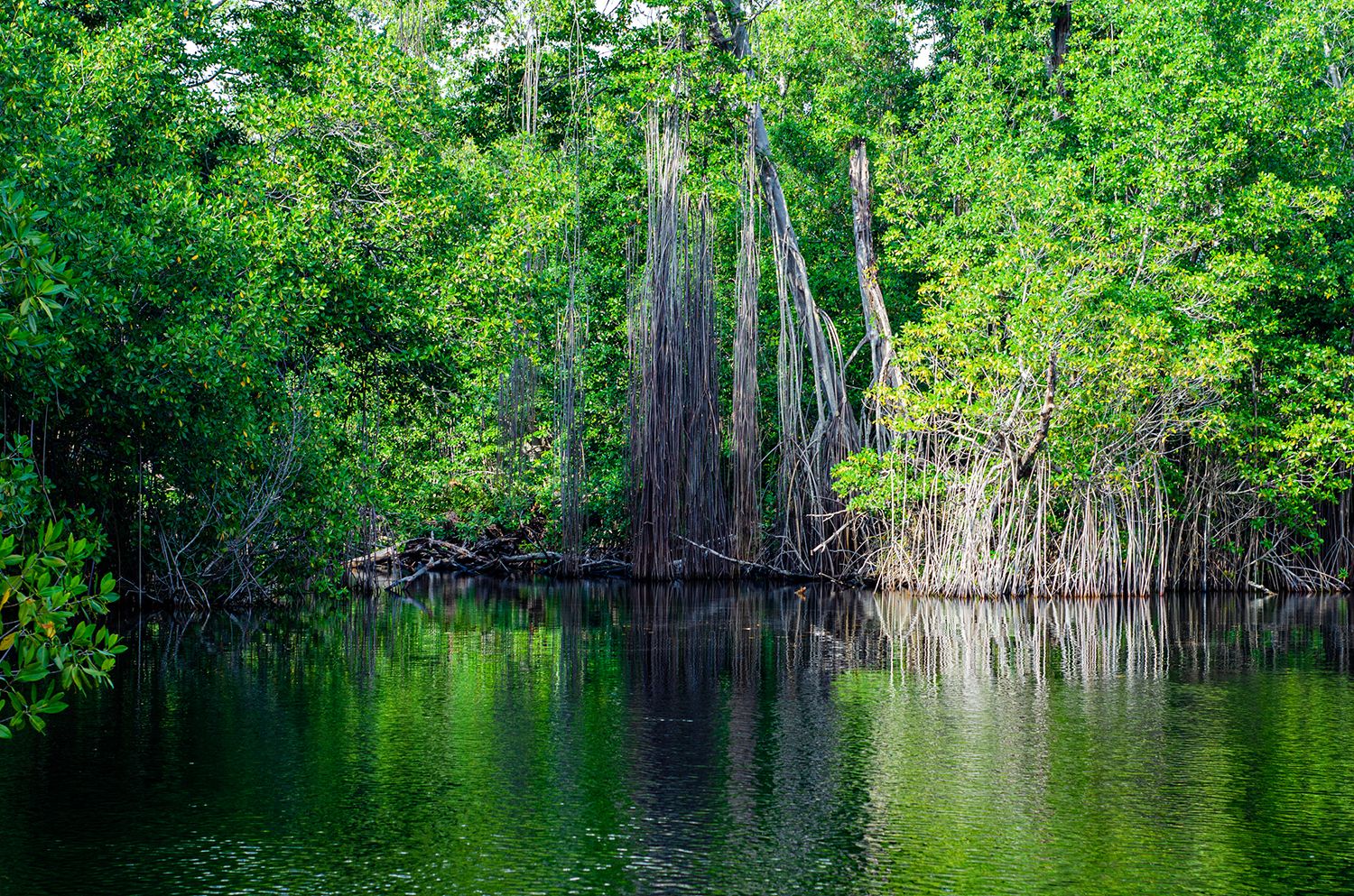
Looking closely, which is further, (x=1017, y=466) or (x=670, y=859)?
(x=1017, y=466)

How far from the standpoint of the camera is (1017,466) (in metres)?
21.2

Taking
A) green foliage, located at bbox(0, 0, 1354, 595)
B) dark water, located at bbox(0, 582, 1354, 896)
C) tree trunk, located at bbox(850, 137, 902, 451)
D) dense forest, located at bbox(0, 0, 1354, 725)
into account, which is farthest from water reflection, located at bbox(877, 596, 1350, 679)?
tree trunk, located at bbox(850, 137, 902, 451)

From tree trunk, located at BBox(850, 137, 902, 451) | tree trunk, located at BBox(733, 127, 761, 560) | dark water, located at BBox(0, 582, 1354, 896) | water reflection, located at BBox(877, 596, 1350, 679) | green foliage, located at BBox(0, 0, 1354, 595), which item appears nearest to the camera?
dark water, located at BBox(0, 582, 1354, 896)

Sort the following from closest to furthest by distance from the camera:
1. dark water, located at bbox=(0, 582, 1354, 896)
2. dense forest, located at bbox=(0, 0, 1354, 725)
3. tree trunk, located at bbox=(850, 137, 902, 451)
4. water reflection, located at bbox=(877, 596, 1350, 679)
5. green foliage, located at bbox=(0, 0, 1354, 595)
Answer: dark water, located at bbox=(0, 582, 1354, 896), water reflection, located at bbox=(877, 596, 1350, 679), green foliage, located at bbox=(0, 0, 1354, 595), dense forest, located at bbox=(0, 0, 1354, 725), tree trunk, located at bbox=(850, 137, 902, 451)

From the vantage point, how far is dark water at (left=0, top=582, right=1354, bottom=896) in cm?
548

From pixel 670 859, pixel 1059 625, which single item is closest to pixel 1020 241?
pixel 1059 625

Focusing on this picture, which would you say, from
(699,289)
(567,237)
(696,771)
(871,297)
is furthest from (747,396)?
(696,771)

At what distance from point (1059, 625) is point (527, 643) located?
619 cm

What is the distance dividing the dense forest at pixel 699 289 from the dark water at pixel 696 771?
9.14 feet

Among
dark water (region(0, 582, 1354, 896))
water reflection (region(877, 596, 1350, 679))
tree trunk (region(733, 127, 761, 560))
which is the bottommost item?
dark water (region(0, 582, 1354, 896))

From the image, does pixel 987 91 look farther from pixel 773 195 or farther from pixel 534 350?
pixel 534 350

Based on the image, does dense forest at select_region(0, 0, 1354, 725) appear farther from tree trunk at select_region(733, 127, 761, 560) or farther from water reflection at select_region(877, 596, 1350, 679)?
water reflection at select_region(877, 596, 1350, 679)

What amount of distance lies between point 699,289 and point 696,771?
18.2 m

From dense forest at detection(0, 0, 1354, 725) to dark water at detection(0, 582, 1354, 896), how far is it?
2784 mm
